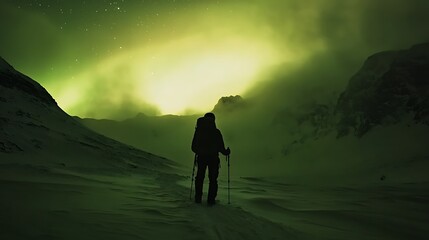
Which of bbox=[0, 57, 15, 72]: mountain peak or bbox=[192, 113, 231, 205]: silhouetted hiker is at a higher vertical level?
bbox=[0, 57, 15, 72]: mountain peak

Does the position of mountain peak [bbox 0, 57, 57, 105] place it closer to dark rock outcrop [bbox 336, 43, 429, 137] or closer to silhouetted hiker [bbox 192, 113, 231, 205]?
silhouetted hiker [bbox 192, 113, 231, 205]

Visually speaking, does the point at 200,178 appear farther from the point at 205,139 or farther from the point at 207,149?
the point at 205,139

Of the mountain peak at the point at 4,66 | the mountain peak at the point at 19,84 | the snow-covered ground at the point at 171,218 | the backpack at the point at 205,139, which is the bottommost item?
the snow-covered ground at the point at 171,218

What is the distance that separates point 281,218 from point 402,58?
8736 inches

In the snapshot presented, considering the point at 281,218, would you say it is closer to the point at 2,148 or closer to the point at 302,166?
the point at 2,148

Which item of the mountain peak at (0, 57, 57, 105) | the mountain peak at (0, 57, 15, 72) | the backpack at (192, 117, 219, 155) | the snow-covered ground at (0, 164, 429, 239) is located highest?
the mountain peak at (0, 57, 15, 72)

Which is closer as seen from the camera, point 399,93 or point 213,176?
point 213,176

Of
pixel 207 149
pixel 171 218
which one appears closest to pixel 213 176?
pixel 207 149

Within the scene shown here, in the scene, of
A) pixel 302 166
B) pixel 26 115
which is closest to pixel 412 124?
pixel 302 166

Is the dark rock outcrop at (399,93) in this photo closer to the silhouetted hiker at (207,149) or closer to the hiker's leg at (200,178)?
the silhouetted hiker at (207,149)

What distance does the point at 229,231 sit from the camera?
6.01m

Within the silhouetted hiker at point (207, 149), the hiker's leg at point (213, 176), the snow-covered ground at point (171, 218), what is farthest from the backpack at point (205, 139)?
the snow-covered ground at point (171, 218)

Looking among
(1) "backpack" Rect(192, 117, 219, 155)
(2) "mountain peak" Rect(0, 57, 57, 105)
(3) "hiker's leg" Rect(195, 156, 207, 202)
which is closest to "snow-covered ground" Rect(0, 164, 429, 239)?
(3) "hiker's leg" Rect(195, 156, 207, 202)

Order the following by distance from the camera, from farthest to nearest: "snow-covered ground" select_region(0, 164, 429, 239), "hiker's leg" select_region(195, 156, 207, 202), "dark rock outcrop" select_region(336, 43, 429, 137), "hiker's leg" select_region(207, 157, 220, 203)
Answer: "dark rock outcrop" select_region(336, 43, 429, 137), "hiker's leg" select_region(195, 156, 207, 202), "hiker's leg" select_region(207, 157, 220, 203), "snow-covered ground" select_region(0, 164, 429, 239)
